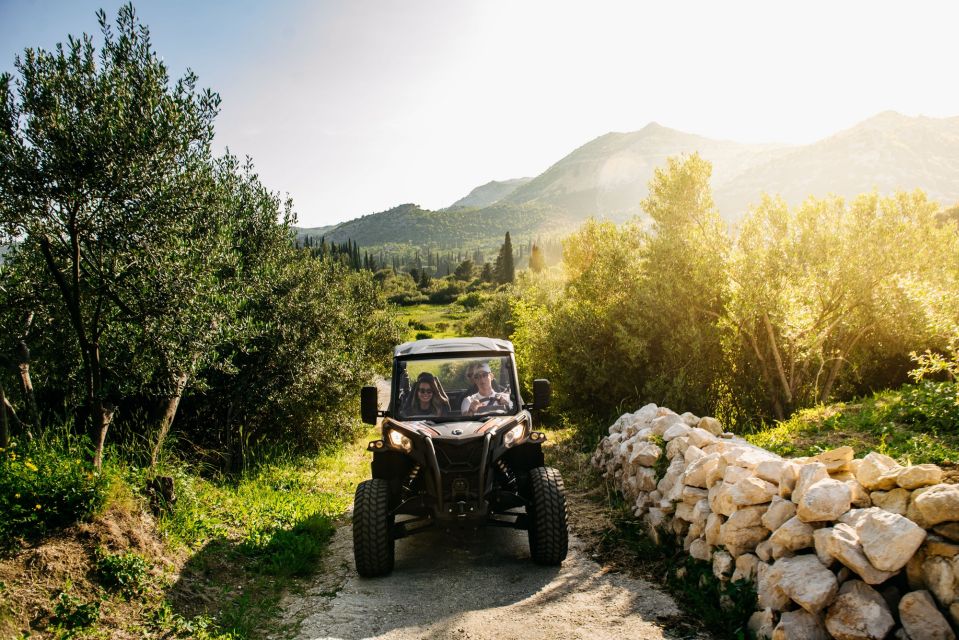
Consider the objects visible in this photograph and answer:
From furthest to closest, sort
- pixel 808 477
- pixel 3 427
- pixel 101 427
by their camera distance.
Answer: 1. pixel 101 427
2. pixel 3 427
3. pixel 808 477

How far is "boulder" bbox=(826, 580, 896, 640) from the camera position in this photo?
3.73m

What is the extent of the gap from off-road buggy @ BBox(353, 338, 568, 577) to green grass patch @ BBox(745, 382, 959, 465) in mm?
3519

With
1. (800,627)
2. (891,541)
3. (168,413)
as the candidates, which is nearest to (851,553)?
(891,541)

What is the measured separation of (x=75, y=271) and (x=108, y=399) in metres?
3.79

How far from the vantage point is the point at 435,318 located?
74938 mm

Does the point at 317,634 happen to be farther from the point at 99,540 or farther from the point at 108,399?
the point at 108,399

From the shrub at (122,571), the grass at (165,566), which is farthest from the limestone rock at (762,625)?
the shrub at (122,571)

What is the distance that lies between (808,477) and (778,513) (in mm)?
420

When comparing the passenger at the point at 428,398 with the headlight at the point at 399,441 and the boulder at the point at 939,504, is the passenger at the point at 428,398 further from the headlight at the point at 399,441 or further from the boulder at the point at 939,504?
the boulder at the point at 939,504

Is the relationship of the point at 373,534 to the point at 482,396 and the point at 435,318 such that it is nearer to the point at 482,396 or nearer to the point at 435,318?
the point at 482,396

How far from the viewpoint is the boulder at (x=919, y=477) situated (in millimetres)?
4180

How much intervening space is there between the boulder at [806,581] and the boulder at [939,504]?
801mm

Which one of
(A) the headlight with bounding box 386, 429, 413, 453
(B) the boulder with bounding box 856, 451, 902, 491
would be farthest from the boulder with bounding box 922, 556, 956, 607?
(A) the headlight with bounding box 386, 429, 413, 453

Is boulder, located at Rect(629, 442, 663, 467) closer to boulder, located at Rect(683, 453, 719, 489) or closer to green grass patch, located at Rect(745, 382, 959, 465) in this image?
boulder, located at Rect(683, 453, 719, 489)
